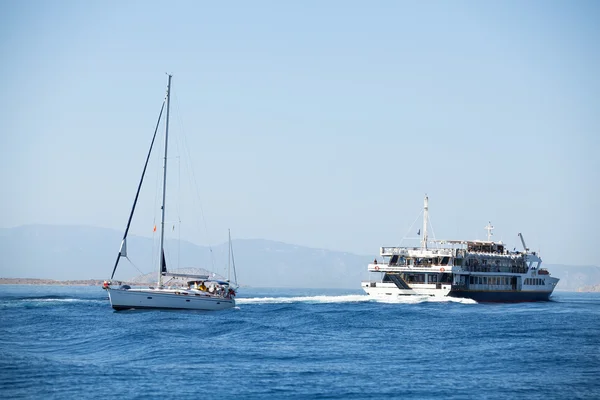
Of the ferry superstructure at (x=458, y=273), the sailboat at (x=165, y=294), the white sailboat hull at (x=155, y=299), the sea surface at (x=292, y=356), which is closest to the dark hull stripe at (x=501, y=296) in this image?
the ferry superstructure at (x=458, y=273)

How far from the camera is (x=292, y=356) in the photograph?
45219 mm

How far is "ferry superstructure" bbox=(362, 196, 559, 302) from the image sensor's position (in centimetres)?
10300

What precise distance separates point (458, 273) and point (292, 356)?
63.2m

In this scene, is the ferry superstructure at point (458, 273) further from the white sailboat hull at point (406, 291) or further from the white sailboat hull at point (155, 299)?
the white sailboat hull at point (155, 299)

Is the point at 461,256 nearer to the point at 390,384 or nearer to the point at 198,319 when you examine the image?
the point at 198,319

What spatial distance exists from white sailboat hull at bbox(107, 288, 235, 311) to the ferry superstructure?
34.5 m

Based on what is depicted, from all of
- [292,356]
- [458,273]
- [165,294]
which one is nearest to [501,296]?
[458,273]

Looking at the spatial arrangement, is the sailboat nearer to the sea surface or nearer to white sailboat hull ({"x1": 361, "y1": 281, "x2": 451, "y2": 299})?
the sea surface

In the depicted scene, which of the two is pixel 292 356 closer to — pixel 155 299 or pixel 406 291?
pixel 155 299

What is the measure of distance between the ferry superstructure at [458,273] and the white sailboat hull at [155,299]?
34470mm

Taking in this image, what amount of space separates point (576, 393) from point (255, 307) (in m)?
53.6

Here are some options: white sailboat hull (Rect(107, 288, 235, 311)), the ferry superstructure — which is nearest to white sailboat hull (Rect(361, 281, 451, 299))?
the ferry superstructure

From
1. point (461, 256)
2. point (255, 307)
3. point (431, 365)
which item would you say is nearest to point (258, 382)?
point (431, 365)

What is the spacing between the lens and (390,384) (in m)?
36.6
